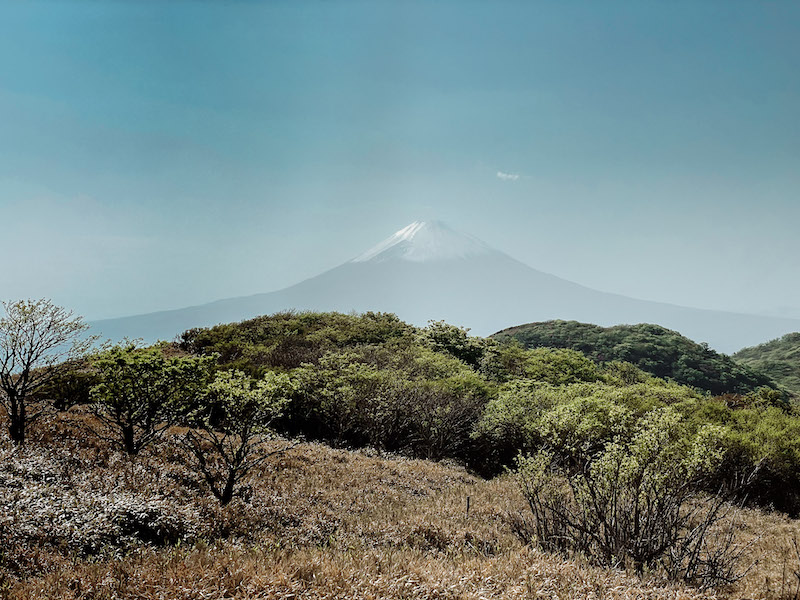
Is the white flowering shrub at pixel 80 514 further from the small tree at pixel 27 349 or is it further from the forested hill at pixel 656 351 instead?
the forested hill at pixel 656 351

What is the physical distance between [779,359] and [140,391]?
→ 3533 inches

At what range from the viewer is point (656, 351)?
57.9 meters

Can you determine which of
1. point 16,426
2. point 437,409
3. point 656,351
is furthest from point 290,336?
point 656,351

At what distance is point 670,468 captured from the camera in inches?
274

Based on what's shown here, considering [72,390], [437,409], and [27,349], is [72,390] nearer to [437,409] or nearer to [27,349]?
[27,349]

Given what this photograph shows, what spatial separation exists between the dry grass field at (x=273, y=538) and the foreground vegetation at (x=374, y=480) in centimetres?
4

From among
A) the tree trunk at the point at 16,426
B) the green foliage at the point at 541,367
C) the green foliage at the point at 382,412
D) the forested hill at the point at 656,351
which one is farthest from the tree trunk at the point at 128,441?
the forested hill at the point at 656,351

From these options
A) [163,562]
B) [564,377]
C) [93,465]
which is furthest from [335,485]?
[564,377]

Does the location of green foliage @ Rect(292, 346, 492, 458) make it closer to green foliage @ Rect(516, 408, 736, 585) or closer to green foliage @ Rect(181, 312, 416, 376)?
green foliage @ Rect(181, 312, 416, 376)

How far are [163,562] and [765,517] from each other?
15.8 m

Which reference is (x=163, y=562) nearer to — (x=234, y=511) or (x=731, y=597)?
(x=234, y=511)

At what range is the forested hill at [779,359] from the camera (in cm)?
6256

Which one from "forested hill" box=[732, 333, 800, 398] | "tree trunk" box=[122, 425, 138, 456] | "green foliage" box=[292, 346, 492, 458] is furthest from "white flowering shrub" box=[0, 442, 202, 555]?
"forested hill" box=[732, 333, 800, 398]

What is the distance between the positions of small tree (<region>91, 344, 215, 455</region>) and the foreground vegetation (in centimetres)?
5
